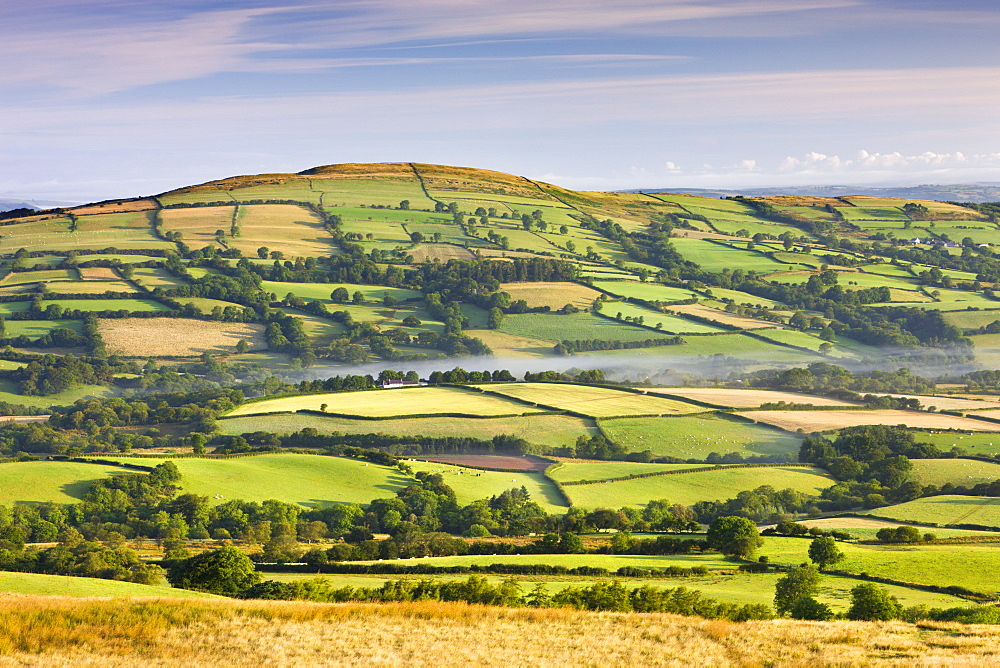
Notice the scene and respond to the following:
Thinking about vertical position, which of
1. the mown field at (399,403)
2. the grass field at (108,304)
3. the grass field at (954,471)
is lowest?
the grass field at (954,471)

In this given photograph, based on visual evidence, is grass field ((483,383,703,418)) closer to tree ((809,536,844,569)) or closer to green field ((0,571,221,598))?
tree ((809,536,844,569))

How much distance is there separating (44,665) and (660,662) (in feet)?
66.2

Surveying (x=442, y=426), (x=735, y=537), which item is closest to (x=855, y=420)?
(x=442, y=426)

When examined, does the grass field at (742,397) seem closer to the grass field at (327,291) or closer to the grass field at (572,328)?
the grass field at (572,328)

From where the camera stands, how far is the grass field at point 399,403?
120 meters


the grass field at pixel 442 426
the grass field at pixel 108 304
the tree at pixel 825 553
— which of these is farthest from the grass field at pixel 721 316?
the tree at pixel 825 553

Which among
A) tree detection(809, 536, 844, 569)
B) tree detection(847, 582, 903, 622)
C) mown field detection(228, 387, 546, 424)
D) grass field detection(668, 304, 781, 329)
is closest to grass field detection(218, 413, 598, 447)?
mown field detection(228, 387, 546, 424)

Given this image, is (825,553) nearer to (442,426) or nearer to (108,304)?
(442,426)

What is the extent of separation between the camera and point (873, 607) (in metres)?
47.6

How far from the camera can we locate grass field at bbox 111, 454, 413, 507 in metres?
86.1

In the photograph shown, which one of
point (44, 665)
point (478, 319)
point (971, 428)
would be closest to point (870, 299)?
point (478, 319)

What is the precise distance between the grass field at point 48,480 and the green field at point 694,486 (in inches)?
1588

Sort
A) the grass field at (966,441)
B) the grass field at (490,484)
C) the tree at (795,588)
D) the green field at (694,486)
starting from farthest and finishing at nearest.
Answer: the grass field at (966,441), the green field at (694,486), the grass field at (490,484), the tree at (795,588)

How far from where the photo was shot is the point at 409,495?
3374 inches
